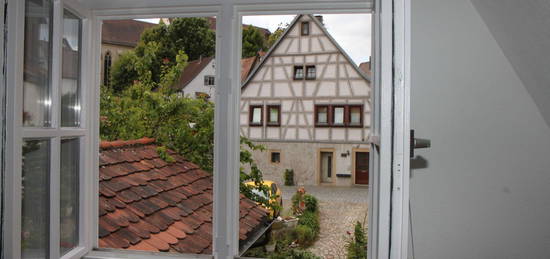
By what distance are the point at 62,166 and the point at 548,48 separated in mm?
1897

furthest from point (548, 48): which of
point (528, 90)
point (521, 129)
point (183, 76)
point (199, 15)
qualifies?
point (183, 76)

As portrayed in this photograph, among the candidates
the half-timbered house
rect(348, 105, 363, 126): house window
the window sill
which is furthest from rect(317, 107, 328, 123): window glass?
Result: the window sill

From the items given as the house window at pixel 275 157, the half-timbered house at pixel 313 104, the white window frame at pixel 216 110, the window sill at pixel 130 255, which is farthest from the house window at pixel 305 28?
the window sill at pixel 130 255

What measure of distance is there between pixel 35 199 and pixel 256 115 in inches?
39.1

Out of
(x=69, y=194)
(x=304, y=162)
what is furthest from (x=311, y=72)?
(x=69, y=194)

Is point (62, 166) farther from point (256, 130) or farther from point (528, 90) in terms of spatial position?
point (528, 90)

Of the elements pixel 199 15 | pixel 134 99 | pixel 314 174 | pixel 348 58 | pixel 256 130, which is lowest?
pixel 314 174

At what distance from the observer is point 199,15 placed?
1865 millimetres

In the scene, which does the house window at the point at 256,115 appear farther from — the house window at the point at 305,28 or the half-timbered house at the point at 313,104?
the house window at the point at 305,28

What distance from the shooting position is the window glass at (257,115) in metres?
1.96

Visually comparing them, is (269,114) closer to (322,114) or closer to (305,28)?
(322,114)

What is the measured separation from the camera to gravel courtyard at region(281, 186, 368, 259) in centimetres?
198

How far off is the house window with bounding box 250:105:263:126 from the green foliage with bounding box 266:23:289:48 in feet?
1.01

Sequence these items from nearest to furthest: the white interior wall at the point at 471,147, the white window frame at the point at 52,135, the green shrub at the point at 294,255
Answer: the white window frame at the point at 52,135
the white interior wall at the point at 471,147
the green shrub at the point at 294,255
